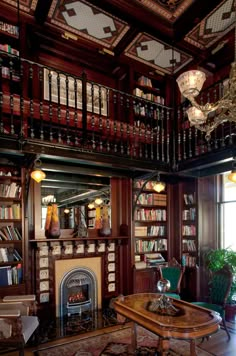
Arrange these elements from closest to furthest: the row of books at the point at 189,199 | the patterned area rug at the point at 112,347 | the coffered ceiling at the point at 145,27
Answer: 1. the patterned area rug at the point at 112,347
2. the coffered ceiling at the point at 145,27
3. the row of books at the point at 189,199

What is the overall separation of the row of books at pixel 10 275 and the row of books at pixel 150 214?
2.21 meters

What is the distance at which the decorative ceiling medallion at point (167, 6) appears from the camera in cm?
380

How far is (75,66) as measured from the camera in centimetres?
500

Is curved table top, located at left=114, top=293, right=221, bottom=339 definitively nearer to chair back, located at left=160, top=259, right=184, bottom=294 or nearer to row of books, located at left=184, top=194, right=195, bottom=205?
chair back, located at left=160, top=259, right=184, bottom=294

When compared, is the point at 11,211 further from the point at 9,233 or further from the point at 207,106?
the point at 207,106

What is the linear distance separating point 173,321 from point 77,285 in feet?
7.69

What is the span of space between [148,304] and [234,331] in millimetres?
1656

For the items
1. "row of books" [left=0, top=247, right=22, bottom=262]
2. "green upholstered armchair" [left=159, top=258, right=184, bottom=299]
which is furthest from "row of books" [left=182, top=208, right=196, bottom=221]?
"row of books" [left=0, top=247, right=22, bottom=262]

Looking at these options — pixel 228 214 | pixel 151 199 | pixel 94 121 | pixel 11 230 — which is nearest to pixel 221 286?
pixel 228 214

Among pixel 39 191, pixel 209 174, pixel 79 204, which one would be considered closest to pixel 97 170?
pixel 79 204

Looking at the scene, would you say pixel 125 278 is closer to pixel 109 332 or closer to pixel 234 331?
pixel 109 332

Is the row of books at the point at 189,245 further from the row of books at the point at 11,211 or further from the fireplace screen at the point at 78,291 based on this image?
the row of books at the point at 11,211

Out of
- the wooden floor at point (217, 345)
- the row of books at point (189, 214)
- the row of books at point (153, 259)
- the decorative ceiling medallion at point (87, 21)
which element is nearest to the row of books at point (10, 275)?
the wooden floor at point (217, 345)

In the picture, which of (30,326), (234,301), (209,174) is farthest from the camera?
(209,174)
